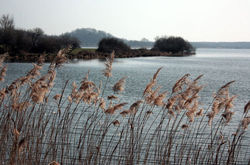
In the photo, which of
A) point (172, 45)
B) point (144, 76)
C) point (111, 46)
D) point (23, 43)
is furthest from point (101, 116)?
point (172, 45)

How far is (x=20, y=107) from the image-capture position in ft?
15.8

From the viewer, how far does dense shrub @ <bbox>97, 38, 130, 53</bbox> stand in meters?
85.8

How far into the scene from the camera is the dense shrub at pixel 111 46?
85.8 m

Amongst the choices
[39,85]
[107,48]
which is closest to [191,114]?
[39,85]

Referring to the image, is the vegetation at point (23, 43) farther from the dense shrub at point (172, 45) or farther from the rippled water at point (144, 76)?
the dense shrub at point (172, 45)

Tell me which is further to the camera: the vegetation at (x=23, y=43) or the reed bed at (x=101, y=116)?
the vegetation at (x=23, y=43)

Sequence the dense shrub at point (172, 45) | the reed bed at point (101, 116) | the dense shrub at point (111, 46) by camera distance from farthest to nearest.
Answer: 1. the dense shrub at point (172, 45)
2. the dense shrub at point (111, 46)
3. the reed bed at point (101, 116)

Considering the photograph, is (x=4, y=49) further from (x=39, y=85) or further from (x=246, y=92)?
(x=39, y=85)

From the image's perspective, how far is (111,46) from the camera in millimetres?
87875

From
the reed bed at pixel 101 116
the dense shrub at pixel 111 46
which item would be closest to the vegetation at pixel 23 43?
the dense shrub at pixel 111 46

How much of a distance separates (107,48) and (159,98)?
80.6 meters

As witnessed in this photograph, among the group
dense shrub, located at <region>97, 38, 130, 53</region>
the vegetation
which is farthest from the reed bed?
dense shrub, located at <region>97, 38, 130, 53</region>

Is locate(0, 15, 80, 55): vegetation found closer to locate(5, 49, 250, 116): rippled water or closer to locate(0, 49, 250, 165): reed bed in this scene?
locate(5, 49, 250, 116): rippled water

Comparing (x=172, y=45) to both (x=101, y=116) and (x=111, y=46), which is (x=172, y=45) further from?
(x=101, y=116)
